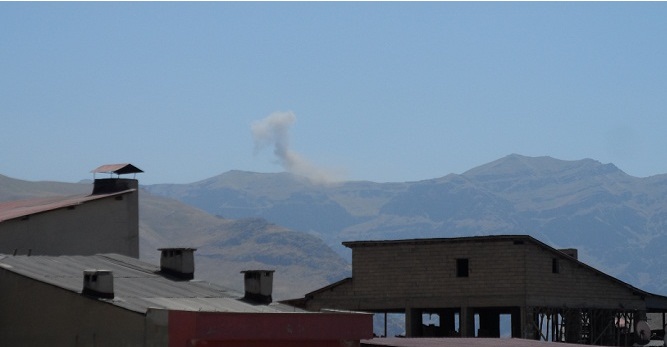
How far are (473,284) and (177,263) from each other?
79.9ft

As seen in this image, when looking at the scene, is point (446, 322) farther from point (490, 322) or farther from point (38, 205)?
point (38, 205)

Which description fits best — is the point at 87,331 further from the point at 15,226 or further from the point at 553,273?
the point at 553,273

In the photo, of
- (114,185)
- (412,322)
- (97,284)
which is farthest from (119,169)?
(97,284)

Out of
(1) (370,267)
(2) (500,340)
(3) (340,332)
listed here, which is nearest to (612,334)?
(1) (370,267)

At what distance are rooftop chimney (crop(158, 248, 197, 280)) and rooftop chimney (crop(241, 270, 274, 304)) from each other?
227cm

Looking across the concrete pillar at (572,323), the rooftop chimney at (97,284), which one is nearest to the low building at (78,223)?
the rooftop chimney at (97,284)

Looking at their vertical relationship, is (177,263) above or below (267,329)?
above

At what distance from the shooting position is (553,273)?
→ 61938 mm

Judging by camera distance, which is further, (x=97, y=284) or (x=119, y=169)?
(x=119, y=169)

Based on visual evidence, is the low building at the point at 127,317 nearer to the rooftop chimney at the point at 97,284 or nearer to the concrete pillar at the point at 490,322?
the rooftop chimney at the point at 97,284

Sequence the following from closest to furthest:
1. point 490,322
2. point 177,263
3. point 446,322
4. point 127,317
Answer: point 127,317, point 177,263, point 446,322, point 490,322

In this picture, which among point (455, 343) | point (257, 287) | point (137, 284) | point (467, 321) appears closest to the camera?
point (137, 284)

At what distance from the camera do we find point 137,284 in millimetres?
34812

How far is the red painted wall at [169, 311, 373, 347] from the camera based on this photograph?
95.2ft
